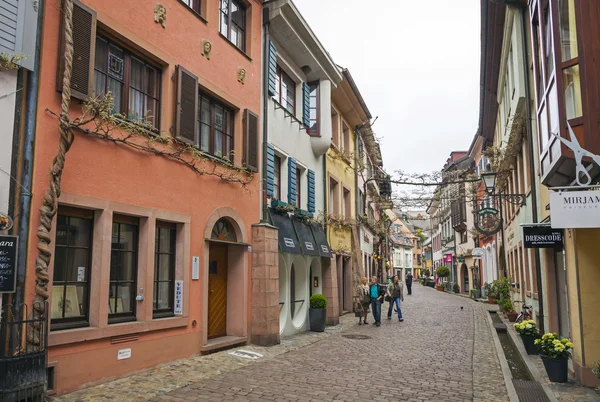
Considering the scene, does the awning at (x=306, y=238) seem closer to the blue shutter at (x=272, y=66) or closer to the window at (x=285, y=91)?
the window at (x=285, y=91)

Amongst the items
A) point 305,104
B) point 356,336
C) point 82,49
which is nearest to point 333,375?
point 356,336

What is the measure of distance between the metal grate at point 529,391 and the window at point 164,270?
591 centimetres

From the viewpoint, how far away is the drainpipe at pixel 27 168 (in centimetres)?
629

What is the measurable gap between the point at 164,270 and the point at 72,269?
6.98 ft

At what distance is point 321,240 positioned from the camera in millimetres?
16219

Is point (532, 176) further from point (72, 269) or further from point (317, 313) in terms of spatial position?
point (72, 269)

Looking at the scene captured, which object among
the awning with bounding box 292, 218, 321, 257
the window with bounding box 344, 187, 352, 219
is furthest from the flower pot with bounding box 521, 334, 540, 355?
the window with bounding box 344, 187, 352, 219

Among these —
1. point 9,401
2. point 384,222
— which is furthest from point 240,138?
point 384,222

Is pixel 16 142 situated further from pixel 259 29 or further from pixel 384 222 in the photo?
pixel 384 222

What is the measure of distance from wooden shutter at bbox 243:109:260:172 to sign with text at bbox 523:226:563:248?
602cm

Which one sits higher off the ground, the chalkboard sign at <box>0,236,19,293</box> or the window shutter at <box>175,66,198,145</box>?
the window shutter at <box>175,66,198,145</box>

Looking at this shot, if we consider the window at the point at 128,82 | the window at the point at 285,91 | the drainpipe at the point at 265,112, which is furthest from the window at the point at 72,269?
the window at the point at 285,91

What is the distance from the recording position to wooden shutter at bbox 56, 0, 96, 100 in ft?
23.7

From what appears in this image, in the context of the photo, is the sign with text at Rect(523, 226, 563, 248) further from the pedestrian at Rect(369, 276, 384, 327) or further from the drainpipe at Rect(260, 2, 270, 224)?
the pedestrian at Rect(369, 276, 384, 327)
